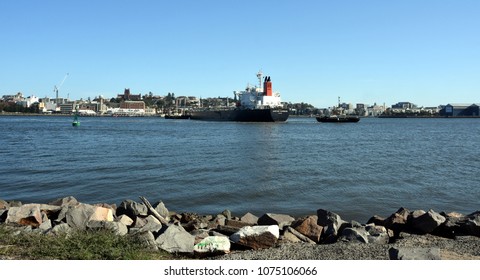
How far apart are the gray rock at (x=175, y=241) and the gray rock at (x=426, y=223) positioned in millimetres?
4124

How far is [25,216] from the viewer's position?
308 inches

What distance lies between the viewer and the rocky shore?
18.5 ft


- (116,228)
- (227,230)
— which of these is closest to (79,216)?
(116,228)

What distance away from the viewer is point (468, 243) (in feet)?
21.2

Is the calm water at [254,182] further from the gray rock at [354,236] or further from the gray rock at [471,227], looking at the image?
the gray rock at [354,236]

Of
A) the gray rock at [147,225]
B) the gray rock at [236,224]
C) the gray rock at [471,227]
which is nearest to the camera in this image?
the gray rock at [147,225]

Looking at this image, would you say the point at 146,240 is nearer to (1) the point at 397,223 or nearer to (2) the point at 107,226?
(2) the point at 107,226

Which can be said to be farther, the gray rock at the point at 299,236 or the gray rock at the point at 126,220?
the gray rock at the point at 126,220

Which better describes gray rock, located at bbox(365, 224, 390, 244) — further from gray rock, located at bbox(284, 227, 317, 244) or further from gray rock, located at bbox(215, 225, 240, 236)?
gray rock, located at bbox(215, 225, 240, 236)

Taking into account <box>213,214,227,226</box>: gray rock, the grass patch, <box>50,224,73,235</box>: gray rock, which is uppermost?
the grass patch

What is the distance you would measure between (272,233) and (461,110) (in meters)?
204

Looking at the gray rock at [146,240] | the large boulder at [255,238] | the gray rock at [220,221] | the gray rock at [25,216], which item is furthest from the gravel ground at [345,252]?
the gray rock at [25,216]

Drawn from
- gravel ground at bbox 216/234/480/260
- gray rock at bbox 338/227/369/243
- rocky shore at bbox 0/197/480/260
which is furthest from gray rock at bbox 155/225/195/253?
gray rock at bbox 338/227/369/243

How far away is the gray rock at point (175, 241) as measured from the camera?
5.90 metres
